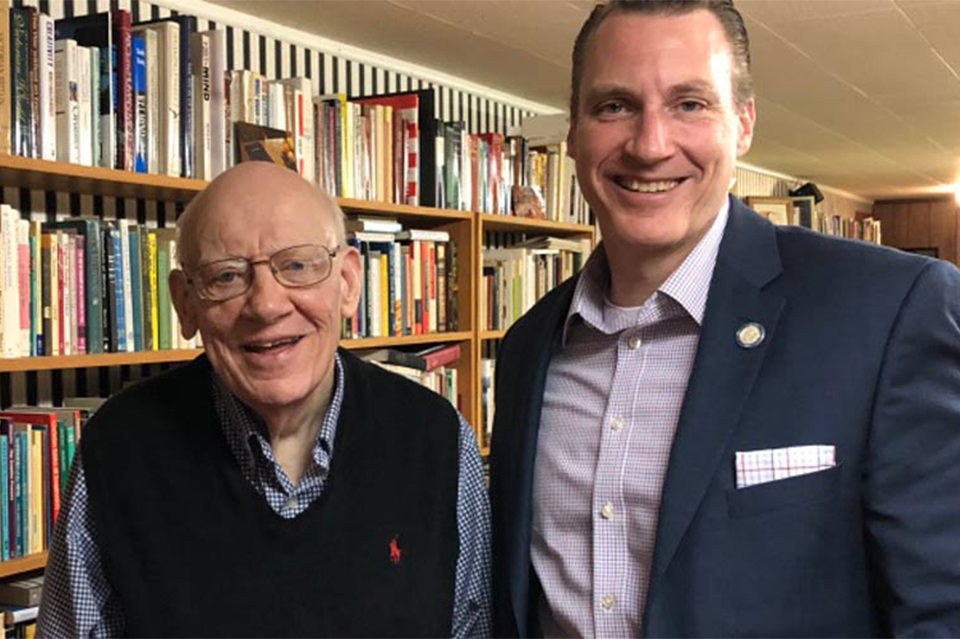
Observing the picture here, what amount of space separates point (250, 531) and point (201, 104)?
1.65 m

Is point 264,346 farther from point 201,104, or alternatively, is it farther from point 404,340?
point 404,340

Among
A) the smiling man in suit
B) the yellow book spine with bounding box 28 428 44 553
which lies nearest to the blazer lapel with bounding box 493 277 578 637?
the smiling man in suit

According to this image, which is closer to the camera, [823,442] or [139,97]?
[823,442]

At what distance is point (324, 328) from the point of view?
4.26 feet

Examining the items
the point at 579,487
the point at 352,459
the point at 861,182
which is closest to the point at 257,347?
the point at 352,459

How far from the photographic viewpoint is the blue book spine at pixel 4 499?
2184 mm

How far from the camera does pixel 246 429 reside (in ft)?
4.19

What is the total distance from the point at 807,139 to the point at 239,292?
234 inches

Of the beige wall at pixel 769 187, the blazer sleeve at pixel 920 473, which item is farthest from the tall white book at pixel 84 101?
the beige wall at pixel 769 187

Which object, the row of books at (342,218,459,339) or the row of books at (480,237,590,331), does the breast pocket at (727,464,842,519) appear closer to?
the row of books at (342,218,459,339)

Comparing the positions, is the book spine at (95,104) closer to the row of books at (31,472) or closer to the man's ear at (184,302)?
the row of books at (31,472)

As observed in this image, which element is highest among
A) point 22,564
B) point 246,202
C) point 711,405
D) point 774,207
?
point 774,207

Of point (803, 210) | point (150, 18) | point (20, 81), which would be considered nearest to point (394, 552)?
point (20, 81)

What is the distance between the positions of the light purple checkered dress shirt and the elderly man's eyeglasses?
40cm
